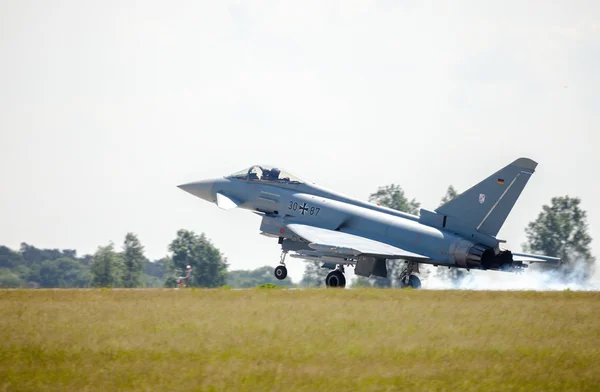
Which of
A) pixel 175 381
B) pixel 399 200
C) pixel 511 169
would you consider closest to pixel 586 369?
pixel 175 381

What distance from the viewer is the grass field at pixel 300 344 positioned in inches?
611

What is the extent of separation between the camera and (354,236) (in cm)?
2928

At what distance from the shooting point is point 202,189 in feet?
113

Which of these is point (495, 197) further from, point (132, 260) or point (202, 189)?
point (132, 260)

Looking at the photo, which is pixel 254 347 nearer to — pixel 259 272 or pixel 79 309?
pixel 79 309

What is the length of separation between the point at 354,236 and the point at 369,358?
12.8m

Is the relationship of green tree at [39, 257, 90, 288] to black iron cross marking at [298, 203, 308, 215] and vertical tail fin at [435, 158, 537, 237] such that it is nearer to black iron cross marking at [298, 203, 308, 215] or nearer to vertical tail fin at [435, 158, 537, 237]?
black iron cross marking at [298, 203, 308, 215]

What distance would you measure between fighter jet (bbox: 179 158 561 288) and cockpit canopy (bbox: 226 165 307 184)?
36mm

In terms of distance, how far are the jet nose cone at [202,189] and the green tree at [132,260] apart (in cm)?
3340

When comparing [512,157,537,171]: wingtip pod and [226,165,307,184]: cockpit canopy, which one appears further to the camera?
[226,165,307,184]: cockpit canopy

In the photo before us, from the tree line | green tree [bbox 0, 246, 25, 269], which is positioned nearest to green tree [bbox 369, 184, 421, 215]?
the tree line

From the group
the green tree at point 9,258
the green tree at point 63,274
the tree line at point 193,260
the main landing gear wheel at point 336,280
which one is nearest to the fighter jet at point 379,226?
the main landing gear wheel at point 336,280

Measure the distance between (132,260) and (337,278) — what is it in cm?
4757

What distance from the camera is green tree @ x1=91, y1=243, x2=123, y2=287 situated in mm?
66688
